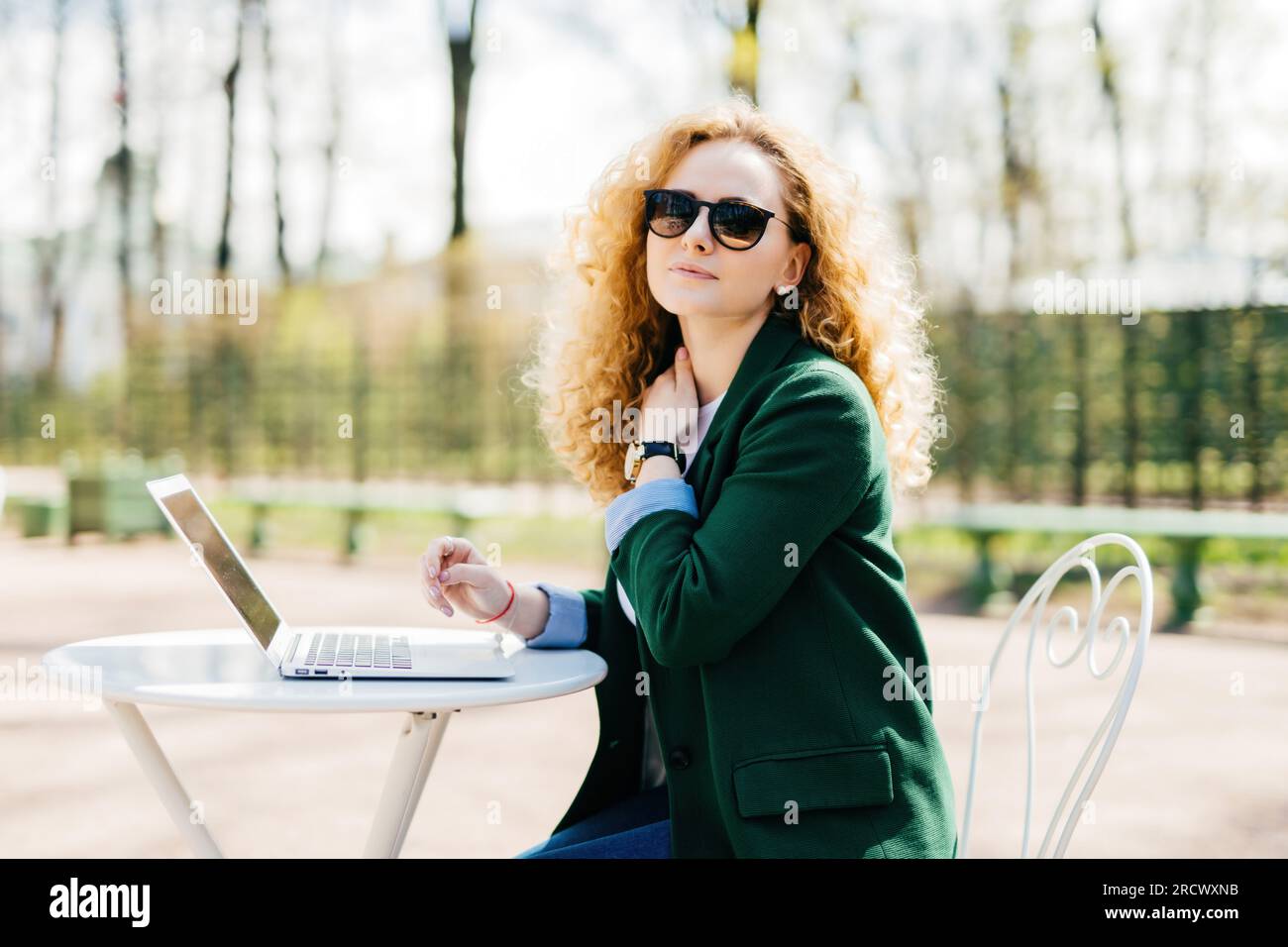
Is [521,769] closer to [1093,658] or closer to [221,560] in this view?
[221,560]

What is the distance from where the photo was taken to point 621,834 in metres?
1.97

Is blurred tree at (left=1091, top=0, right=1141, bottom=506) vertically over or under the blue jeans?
over

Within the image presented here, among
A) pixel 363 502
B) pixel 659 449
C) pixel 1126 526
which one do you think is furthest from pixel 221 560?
pixel 363 502

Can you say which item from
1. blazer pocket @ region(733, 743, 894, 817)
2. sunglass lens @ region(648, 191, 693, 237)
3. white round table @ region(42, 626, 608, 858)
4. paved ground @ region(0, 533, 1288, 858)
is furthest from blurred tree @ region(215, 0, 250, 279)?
blazer pocket @ region(733, 743, 894, 817)

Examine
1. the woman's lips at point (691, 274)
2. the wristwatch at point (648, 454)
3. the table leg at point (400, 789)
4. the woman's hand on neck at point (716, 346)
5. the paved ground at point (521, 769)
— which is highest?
the woman's lips at point (691, 274)

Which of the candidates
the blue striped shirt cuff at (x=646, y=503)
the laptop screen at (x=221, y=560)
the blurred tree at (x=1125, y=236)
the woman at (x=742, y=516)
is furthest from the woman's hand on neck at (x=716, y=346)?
the blurred tree at (x=1125, y=236)

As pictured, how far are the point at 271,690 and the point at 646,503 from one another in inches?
25.5

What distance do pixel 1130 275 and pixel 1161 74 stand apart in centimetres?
205

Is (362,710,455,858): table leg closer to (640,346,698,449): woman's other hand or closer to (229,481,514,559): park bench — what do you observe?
(640,346,698,449): woman's other hand

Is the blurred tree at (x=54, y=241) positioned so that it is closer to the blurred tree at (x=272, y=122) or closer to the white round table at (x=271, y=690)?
the blurred tree at (x=272, y=122)

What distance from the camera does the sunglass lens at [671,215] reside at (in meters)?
2.01

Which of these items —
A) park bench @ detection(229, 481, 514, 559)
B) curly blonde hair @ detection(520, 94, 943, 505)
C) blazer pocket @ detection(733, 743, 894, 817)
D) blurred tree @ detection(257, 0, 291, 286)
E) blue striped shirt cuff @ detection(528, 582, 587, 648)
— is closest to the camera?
blazer pocket @ detection(733, 743, 894, 817)

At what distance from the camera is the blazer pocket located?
A: 66.0 inches

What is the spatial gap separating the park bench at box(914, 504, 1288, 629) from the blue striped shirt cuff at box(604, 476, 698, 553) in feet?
19.2
